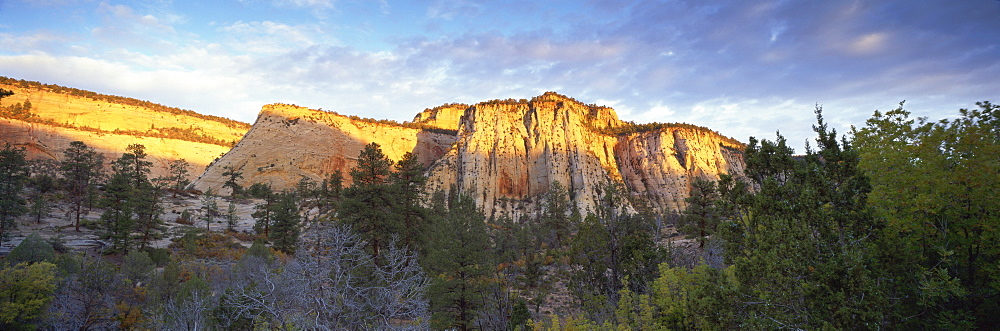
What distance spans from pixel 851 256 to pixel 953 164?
21.2ft

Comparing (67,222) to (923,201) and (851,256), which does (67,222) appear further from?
(923,201)

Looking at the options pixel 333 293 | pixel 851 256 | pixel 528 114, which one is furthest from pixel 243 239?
pixel 528 114

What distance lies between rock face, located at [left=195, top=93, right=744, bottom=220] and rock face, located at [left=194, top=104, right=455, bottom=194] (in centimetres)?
16

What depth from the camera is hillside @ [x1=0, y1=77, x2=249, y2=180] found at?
6469 centimetres

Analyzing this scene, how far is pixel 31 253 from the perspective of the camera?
18766 millimetres

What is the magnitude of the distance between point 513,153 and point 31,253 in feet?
190

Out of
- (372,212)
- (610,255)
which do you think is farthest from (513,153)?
(610,255)

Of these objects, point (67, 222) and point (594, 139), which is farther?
point (594, 139)

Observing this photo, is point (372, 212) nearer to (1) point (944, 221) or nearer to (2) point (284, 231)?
(2) point (284, 231)

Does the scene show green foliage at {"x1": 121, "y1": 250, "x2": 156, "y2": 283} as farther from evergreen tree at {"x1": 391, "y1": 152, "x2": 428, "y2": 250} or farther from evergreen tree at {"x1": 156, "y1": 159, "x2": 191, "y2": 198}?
evergreen tree at {"x1": 156, "y1": 159, "x2": 191, "y2": 198}

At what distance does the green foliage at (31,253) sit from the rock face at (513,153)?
145 ft

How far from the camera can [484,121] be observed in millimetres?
74438

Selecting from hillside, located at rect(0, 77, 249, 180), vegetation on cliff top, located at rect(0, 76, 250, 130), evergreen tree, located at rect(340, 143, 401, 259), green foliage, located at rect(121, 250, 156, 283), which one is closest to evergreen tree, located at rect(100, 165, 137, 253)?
green foliage, located at rect(121, 250, 156, 283)

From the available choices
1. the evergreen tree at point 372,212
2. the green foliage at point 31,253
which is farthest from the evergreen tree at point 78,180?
the evergreen tree at point 372,212
